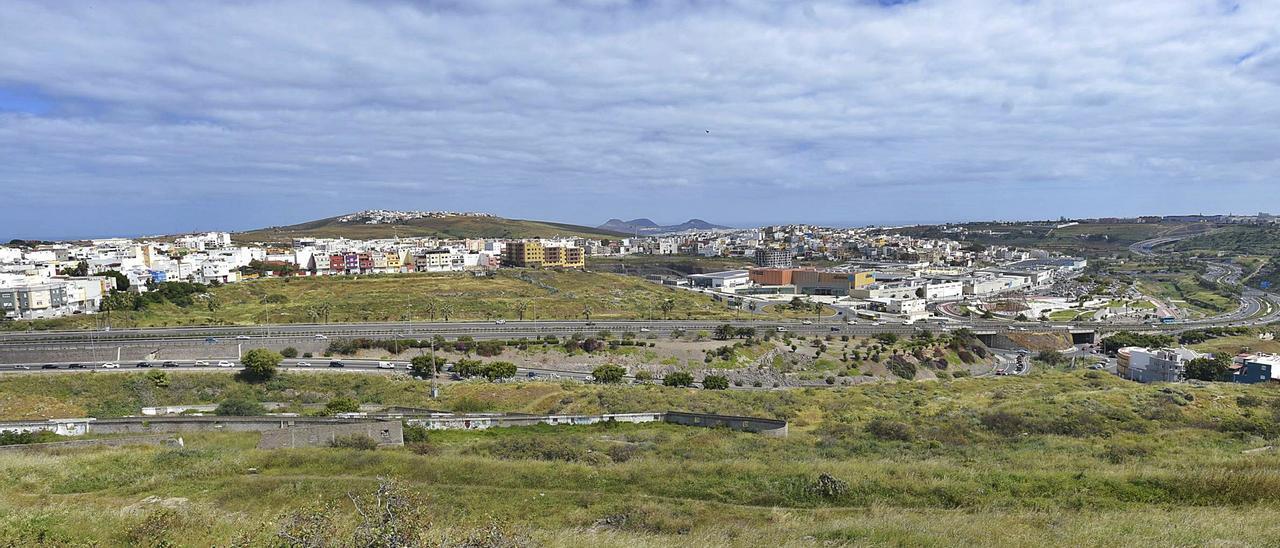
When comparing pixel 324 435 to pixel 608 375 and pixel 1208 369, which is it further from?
pixel 1208 369

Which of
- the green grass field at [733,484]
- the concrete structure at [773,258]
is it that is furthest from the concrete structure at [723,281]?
the green grass field at [733,484]

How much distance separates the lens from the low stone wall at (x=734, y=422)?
20.3 m

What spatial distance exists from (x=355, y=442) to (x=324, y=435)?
4.43 feet

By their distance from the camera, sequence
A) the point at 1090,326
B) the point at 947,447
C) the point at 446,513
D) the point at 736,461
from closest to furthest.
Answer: the point at 446,513 < the point at 736,461 < the point at 947,447 < the point at 1090,326

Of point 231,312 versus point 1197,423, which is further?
point 231,312

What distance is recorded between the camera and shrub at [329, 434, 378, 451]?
692 inches

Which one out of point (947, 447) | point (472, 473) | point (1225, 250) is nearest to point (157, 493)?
point (472, 473)

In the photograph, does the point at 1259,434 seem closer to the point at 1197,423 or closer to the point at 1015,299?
the point at 1197,423

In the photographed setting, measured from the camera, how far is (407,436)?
19.6 metres

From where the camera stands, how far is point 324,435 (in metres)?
18.4

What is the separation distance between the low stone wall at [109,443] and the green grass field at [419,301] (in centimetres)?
3483

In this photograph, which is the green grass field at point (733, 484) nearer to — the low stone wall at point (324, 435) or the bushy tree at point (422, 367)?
the low stone wall at point (324, 435)

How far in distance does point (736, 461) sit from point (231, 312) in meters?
59.9

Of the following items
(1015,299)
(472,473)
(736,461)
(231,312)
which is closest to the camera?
(472,473)
